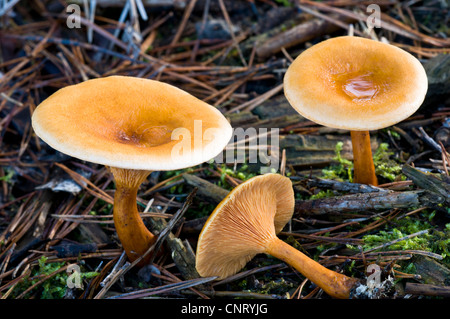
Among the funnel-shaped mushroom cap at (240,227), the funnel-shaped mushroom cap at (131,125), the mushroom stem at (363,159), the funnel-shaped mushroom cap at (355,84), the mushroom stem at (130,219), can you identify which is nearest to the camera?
the funnel-shaped mushroom cap at (131,125)

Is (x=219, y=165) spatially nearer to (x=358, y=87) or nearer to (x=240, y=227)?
(x=240, y=227)

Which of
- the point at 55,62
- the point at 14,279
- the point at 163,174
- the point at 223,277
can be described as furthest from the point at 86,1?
the point at 223,277

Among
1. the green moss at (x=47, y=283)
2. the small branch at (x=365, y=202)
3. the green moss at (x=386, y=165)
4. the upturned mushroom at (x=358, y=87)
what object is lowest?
the green moss at (x=47, y=283)

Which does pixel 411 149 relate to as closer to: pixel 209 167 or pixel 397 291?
pixel 397 291

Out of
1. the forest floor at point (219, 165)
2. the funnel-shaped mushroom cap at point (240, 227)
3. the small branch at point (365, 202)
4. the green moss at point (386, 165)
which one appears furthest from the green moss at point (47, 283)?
the green moss at point (386, 165)

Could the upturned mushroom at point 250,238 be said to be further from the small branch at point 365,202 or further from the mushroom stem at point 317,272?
the small branch at point 365,202

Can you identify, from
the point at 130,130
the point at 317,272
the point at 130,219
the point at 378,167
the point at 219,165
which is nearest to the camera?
the point at 317,272

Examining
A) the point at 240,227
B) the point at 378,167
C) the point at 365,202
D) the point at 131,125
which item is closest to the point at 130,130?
the point at 131,125

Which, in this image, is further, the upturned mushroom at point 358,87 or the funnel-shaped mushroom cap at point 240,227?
the funnel-shaped mushroom cap at point 240,227
